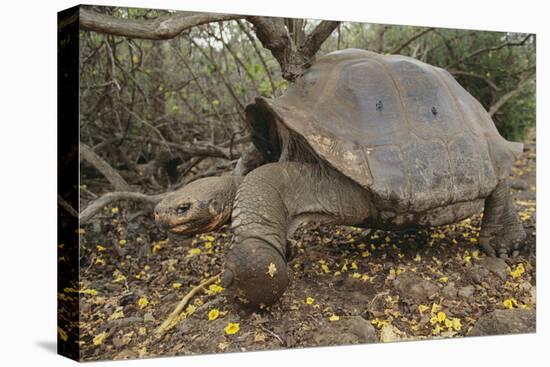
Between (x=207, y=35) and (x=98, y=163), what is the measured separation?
1.43 meters

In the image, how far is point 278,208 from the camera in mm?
3705

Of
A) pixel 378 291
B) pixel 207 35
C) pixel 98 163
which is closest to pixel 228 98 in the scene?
pixel 207 35

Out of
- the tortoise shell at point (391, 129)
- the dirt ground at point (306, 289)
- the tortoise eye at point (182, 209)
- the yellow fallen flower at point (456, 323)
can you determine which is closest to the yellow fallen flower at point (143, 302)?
the dirt ground at point (306, 289)

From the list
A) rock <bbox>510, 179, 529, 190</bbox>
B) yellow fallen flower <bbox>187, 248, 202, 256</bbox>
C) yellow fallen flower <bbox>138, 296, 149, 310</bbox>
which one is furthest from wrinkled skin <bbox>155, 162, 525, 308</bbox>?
rock <bbox>510, 179, 529, 190</bbox>

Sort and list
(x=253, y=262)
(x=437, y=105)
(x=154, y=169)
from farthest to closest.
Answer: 1. (x=154, y=169)
2. (x=437, y=105)
3. (x=253, y=262)

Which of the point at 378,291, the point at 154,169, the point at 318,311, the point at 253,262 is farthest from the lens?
the point at 154,169

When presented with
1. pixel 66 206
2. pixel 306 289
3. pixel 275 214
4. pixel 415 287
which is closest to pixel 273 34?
pixel 275 214

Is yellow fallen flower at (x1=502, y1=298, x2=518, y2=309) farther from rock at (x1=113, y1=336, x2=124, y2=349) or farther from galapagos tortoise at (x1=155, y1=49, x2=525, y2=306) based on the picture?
rock at (x1=113, y1=336, x2=124, y2=349)

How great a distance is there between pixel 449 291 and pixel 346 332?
903 mm

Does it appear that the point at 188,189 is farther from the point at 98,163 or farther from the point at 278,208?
the point at 98,163

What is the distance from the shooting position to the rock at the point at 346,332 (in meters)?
3.86

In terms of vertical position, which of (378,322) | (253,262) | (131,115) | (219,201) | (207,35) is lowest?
(378,322)

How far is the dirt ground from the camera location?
357 cm

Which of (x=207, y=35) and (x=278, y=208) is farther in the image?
(x=207, y=35)
